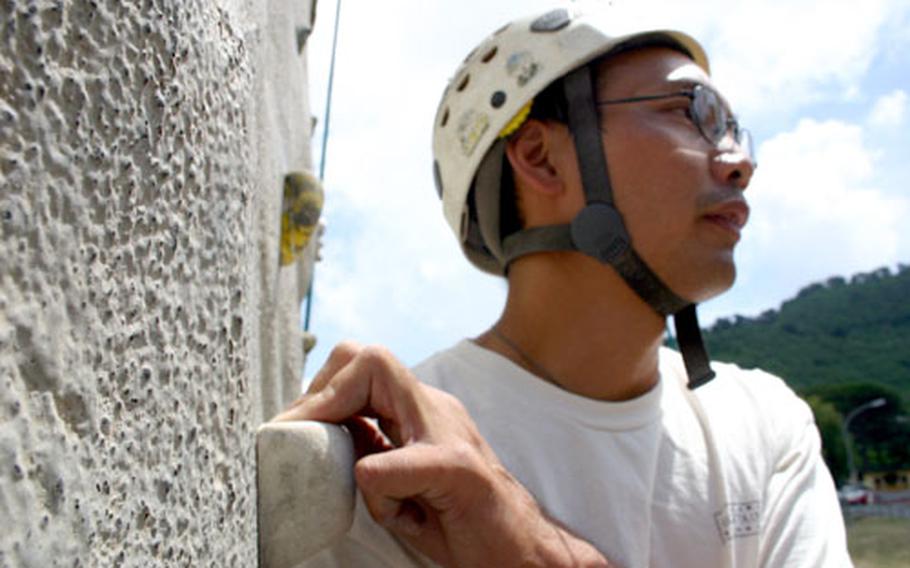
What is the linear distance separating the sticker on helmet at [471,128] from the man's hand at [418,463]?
4.02 ft

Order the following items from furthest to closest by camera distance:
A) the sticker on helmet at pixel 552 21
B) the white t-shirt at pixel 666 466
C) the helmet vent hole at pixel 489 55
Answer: the helmet vent hole at pixel 489 55, the sticker on helmet at pixel 552 21, the white t-shirt at pixel 666 466

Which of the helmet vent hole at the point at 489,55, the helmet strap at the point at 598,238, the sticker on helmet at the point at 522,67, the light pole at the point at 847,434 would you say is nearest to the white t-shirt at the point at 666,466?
the helmet strap at the point at 598,238

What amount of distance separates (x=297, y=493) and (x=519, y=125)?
1.50m

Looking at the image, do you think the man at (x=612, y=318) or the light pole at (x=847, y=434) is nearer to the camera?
the man at (x=612, y=318)

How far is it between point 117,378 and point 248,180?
0.37m

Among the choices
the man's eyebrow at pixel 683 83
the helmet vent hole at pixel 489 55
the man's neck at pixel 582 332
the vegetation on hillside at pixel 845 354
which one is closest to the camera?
the man's neck at pixel 582 332

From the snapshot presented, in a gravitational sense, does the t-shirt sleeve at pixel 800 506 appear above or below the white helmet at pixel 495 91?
below

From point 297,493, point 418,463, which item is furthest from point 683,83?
point 297,493

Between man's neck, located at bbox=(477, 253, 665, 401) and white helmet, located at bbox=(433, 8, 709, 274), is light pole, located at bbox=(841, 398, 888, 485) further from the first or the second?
man's neck, located at bbox=(477, 253, 665, 401)

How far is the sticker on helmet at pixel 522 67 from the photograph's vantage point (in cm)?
238

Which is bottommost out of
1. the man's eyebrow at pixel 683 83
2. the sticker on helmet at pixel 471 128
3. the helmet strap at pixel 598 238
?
the helmet strap at pixel 598 238

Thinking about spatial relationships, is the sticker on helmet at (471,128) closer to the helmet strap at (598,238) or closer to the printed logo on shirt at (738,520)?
the helmet strap at (598,238)

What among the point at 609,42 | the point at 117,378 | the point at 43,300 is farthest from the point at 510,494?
the point at 609,42

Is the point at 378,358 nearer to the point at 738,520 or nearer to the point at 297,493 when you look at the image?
the point at 297,493
